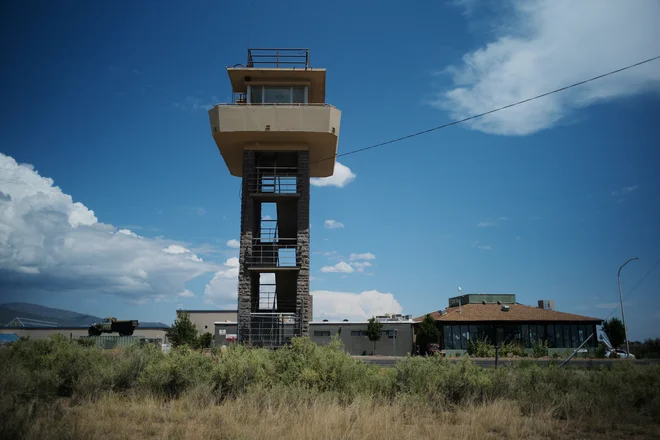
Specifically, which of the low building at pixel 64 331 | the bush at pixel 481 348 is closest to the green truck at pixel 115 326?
the low building at pixel 64 331

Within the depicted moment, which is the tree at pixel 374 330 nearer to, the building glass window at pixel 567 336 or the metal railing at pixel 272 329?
the building glass window at pixel 567 336

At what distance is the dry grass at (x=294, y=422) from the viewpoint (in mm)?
8789

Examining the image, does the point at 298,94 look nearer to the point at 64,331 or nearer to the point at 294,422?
the point at 294,422

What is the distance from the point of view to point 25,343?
1691 cm

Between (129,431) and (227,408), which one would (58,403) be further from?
(227,408)

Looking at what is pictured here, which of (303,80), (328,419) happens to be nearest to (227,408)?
(328,419)

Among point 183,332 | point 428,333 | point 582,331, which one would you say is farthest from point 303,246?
point 582,331

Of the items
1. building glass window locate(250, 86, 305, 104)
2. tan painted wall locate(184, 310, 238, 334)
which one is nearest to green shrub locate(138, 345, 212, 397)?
building glass window locate(250, 86, 305, 104)

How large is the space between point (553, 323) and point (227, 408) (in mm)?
45699

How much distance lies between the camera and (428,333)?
152 feet

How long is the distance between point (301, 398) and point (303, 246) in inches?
696

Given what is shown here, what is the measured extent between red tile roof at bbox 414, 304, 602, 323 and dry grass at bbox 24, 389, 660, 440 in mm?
37601

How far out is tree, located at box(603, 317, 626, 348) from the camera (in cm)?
5656

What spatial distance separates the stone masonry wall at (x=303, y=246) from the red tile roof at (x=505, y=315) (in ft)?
77.4
